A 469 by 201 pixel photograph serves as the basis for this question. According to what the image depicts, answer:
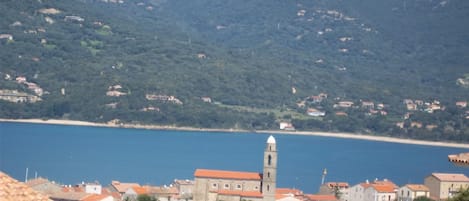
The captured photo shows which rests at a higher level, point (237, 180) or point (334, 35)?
point (334, 35)

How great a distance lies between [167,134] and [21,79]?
12.8 metres

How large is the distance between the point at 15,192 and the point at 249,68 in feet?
388

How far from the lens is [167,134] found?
104438 mm

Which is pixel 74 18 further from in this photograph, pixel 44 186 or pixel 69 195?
pixel 69 195

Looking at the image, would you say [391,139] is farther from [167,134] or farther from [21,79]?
[21,79]

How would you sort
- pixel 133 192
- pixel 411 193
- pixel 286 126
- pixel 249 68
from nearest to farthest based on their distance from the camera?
1. pixel 133 192
2. pixel 411 193
3. pixel 286 126
4. pixel 249 68

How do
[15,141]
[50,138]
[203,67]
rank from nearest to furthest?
[15,141] → [50,138] → [203,67]

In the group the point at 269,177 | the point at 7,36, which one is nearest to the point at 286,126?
the point at 7,36

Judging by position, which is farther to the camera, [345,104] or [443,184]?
[345,104]

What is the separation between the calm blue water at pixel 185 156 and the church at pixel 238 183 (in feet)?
51.0

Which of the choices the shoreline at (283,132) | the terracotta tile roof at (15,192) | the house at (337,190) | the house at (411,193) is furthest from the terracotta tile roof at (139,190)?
the shoreline at (283,132)

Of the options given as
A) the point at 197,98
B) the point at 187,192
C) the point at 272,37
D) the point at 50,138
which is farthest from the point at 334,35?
the point at 187,192

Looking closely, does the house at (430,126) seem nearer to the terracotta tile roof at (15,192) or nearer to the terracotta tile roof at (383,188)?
the terracotta tile roof at (383,188)

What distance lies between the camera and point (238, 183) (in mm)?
37969
